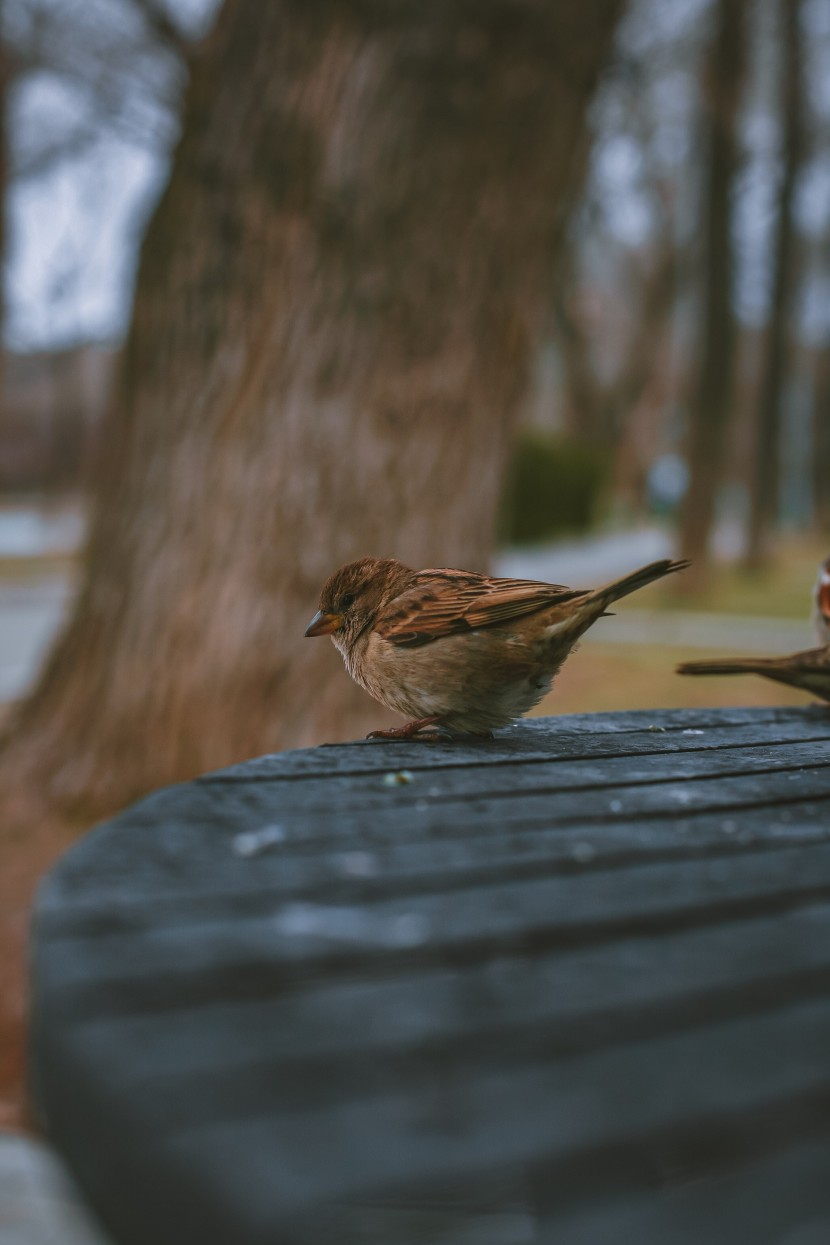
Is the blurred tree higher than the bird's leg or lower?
higher

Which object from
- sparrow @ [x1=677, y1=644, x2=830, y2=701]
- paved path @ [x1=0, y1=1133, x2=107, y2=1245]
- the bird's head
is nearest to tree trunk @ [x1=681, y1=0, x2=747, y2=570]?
paved path @ [x1=0, y1=1133, x2=107, y2=1245]

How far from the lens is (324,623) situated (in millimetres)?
2055

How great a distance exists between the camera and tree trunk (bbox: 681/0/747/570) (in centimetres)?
1332

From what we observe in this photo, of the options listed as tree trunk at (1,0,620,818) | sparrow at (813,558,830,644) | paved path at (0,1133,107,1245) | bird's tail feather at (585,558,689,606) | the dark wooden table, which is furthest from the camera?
tree trunk at (1,0,620,818)

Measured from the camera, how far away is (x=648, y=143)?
17281 millimetres

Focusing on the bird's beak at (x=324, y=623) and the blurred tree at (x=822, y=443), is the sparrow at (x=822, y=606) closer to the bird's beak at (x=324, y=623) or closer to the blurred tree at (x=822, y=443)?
the bird's beak at (x=324, y=623)

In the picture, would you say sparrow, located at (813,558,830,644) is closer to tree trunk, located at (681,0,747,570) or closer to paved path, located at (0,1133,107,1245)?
paved path, located at (0,1133,107,1245)

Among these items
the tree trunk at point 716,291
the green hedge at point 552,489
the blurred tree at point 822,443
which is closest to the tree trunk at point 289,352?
the tree trunk at point 716,291

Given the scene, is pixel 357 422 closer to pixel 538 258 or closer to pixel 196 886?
pixel 538 258

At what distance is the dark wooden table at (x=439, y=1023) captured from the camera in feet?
2.22

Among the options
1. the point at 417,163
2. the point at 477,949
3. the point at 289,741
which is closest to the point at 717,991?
the point at 477,949

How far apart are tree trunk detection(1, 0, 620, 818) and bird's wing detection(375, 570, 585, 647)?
1.90 m

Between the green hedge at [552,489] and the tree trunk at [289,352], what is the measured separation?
10868 millimetres

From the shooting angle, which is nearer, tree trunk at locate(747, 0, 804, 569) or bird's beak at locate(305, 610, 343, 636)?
bird's beak at locate(305, 610, 343, 636)
